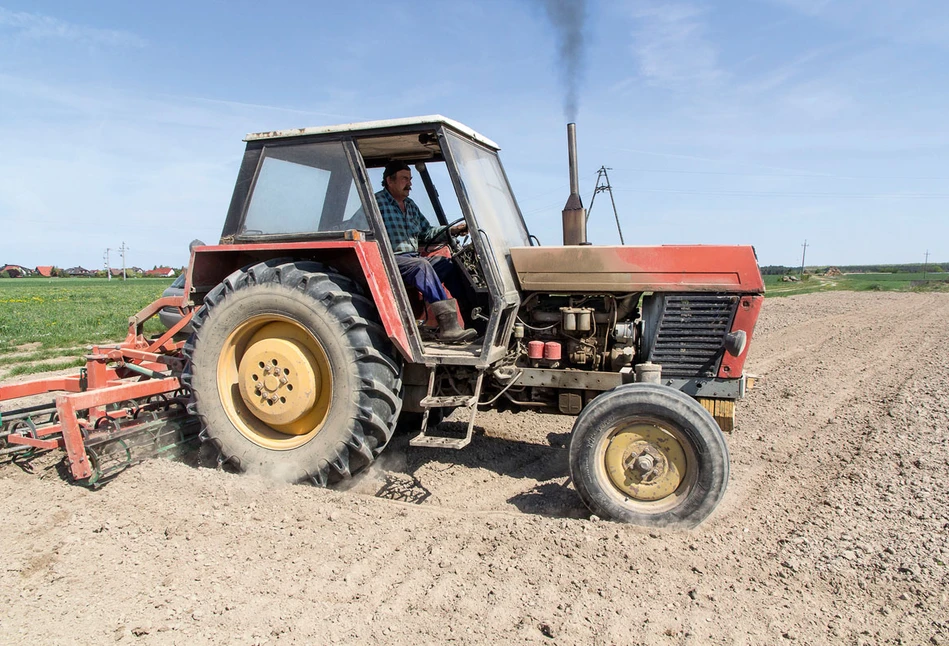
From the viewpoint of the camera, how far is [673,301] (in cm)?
402

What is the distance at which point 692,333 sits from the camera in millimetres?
3998

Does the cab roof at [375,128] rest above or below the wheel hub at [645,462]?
above

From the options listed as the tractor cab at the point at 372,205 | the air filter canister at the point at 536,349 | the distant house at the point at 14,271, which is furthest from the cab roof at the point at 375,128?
the distant house at the point at 14,271

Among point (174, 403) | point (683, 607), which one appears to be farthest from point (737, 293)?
point (174, 403)

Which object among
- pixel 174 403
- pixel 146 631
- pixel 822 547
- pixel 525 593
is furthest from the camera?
pixel 174 403

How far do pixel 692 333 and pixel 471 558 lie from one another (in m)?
1.98

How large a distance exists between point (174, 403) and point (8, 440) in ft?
3.39

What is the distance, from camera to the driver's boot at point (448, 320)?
4141 millimetres

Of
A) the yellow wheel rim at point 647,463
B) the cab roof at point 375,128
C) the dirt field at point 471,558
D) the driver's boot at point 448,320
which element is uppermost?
the cab roof at point 375,128

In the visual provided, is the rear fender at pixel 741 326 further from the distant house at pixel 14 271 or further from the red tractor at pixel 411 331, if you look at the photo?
the distant house at pixel 14 271

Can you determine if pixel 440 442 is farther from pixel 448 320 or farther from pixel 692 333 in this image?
pixel 692 333

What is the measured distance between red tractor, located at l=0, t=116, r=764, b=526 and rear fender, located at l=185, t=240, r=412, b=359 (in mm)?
13

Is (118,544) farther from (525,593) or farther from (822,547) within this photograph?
(822,547)

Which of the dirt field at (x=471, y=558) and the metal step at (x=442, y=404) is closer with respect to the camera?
the dirt field at (x=471, y=558)
